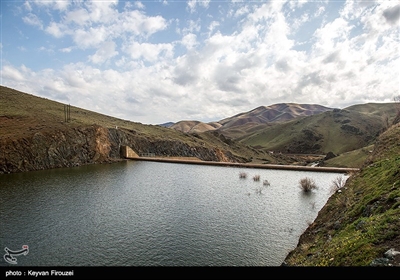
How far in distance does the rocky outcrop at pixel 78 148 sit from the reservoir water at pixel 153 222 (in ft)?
44.4

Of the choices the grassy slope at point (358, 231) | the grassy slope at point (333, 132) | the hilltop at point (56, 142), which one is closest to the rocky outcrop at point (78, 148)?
the hilltop at point (56, 142)

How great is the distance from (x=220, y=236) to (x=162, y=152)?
197 feet

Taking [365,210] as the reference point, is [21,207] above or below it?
below

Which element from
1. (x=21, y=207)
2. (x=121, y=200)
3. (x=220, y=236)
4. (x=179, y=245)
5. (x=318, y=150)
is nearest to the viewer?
(x=179, y=245)

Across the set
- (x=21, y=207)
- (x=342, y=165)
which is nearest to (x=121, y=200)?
(x=21, y=207)

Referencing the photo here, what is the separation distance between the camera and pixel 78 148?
5569 centimetres

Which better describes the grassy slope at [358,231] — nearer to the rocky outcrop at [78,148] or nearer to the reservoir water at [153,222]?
the reservoir water at [153,222]

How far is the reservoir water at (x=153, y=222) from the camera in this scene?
46.3 ft

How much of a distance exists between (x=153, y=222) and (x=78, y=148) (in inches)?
1704

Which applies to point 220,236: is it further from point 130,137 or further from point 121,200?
point 130,137

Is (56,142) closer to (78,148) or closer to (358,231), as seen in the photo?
(78,148)

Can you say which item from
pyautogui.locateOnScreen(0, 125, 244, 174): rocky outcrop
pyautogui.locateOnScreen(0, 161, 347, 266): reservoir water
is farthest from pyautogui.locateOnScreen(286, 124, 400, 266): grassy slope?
pyautogui.locateOnScreen(0, 125, 244, 174): rocky outcrop

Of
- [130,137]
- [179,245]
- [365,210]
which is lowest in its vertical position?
[179,245]

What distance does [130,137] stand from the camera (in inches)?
2879
